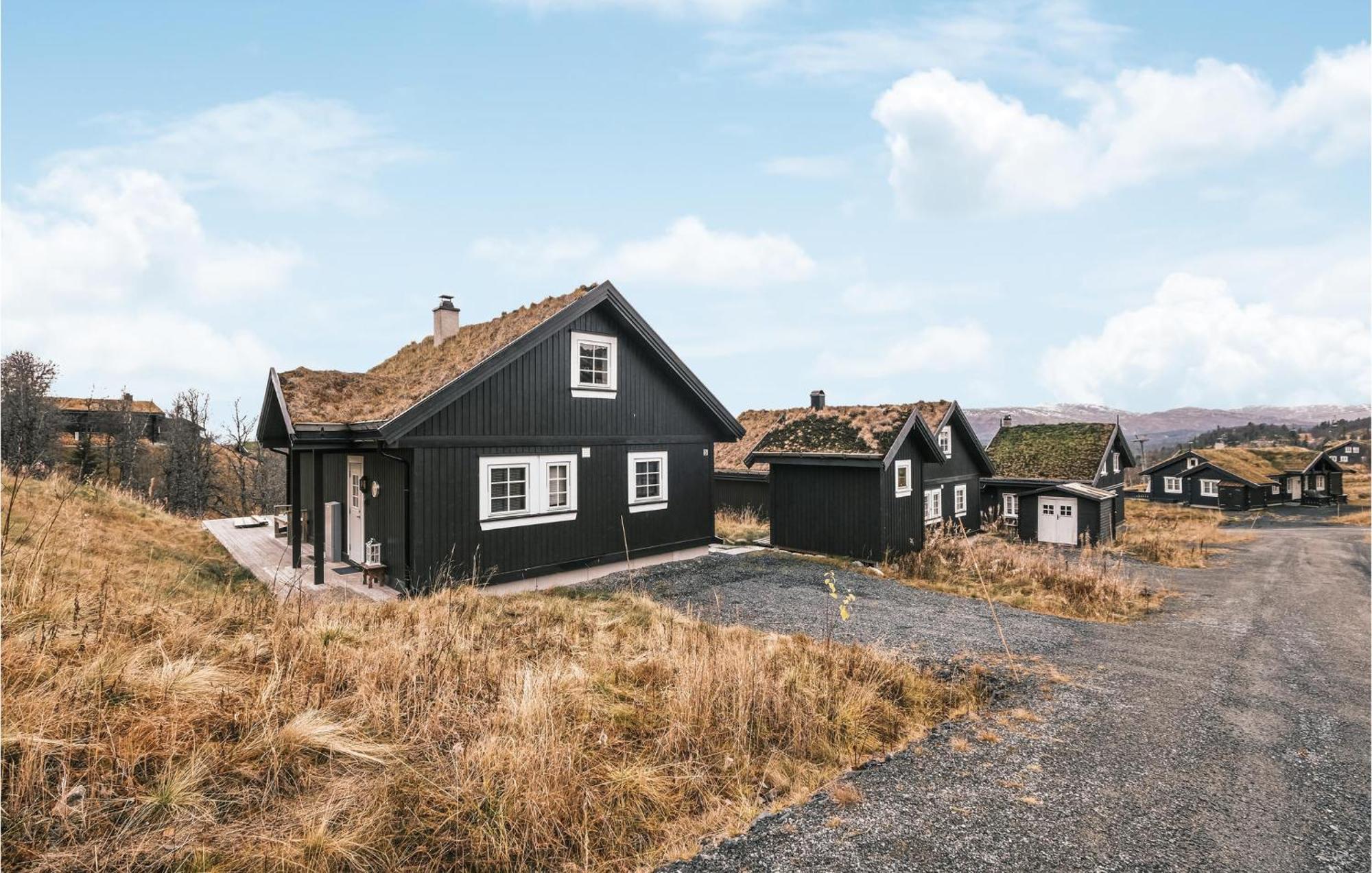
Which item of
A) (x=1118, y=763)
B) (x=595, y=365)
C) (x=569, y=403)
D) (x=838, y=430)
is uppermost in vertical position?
(x=595, y=365)

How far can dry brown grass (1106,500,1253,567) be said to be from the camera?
19.7 m

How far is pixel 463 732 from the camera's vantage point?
4488 mm

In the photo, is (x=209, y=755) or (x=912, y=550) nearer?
(x=209, y=755)

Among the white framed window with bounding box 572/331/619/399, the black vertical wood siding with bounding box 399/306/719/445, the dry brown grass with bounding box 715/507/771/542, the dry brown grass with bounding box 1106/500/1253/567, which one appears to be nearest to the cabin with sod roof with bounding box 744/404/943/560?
the dry brown grass with bounding box 715/507/771/542

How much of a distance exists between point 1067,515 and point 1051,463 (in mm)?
4720

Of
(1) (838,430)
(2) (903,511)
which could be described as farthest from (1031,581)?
(1) (838,430)

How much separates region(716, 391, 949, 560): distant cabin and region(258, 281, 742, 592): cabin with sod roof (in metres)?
2.47

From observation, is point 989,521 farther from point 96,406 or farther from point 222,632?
point 96,406

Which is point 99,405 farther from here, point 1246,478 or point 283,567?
point 1246,478

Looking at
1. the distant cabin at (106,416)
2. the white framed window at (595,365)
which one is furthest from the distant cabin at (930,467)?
the distant cabin at (106,416)

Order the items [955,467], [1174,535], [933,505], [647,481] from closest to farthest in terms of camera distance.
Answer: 1. [647,481]
2. [933,505]
3. [955,467]
4. [1174,535]

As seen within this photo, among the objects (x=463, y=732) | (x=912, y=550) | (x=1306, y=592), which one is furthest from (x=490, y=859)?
(x=1306, y=592)

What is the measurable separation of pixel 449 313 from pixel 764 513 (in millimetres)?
12996

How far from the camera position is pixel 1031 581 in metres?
14.1
